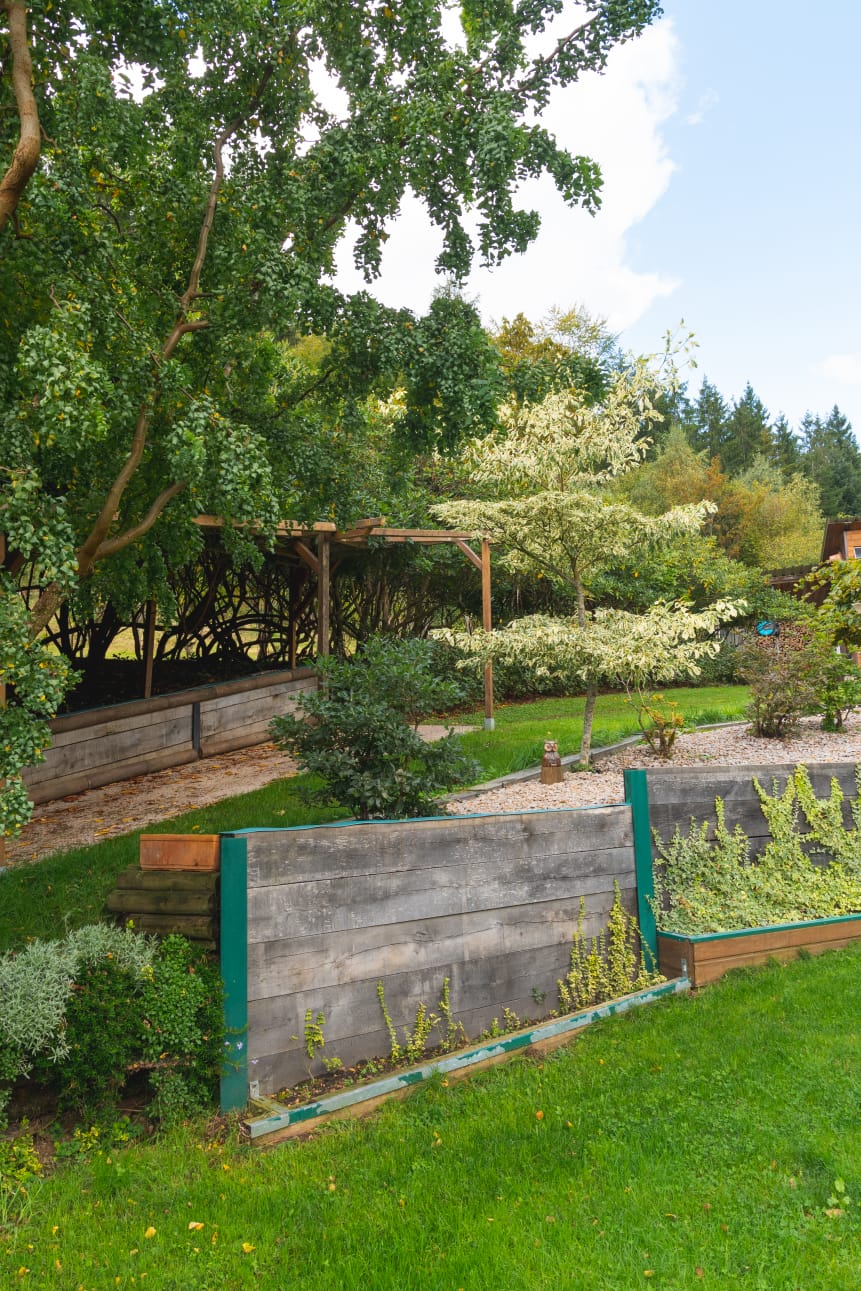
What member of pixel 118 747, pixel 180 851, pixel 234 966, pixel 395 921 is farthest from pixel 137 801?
pixel 234 966

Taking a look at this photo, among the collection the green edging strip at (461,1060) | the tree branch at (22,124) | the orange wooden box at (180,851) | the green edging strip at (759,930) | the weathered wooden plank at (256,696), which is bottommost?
the green edging strip at (461,1060)

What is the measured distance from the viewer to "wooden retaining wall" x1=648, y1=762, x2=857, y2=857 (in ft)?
15.3

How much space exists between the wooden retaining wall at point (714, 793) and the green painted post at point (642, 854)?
0.36ft

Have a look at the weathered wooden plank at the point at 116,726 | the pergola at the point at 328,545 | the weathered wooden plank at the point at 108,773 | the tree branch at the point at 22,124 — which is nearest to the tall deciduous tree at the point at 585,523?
the pergola at the point at 328,545

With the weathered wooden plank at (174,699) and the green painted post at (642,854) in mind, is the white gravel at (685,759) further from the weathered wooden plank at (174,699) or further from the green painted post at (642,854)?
the weathered wooden plank at (174,699)

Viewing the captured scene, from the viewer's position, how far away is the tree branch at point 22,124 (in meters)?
4.49

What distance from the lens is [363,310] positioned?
6590mm

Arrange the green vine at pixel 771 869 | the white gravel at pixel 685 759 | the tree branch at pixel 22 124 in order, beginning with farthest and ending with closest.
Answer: the white gravel at pixel 685 759
the green vine at pixel 771 869
the tree branch at pixel 22 124

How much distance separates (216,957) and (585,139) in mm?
6336

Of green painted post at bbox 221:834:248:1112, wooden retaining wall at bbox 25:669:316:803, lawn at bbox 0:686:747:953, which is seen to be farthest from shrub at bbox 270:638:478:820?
wooden retaining wall at bbox 25:669:316:803

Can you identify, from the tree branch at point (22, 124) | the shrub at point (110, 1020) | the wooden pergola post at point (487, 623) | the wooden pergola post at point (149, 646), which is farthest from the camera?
the wooden pergola post at point (487, 623)

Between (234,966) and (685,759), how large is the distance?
222 inches

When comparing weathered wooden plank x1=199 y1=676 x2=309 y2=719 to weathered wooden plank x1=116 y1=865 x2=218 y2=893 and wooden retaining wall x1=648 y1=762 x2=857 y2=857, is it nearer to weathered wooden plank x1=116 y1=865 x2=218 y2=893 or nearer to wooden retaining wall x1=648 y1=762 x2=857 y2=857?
wooden retaining wall x1=648 y1=762 x2=857 y2=857

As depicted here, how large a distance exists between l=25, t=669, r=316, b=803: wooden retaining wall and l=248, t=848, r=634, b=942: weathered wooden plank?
423 cm
